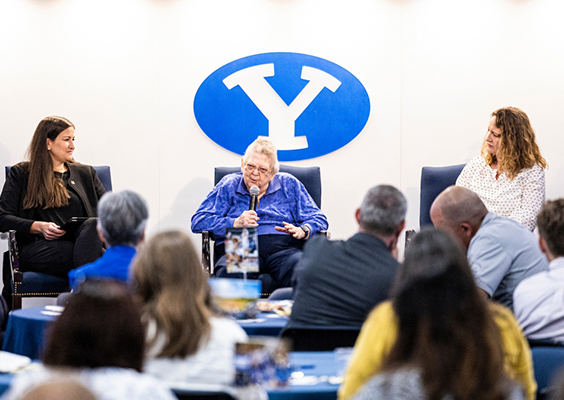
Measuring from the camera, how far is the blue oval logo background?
224 inches

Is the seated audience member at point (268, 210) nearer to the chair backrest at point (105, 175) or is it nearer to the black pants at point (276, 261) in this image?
the black pants at point (276, 261)

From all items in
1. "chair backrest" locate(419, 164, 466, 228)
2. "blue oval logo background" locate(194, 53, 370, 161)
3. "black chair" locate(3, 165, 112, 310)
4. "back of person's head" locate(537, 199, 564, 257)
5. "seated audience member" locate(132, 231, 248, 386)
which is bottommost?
"black chair" locate(3, 165, 112, 310)

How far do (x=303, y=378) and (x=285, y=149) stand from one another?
3920 mm

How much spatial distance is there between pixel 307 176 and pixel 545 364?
317 centimetres

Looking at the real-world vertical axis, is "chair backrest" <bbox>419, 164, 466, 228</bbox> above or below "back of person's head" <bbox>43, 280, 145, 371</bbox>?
above

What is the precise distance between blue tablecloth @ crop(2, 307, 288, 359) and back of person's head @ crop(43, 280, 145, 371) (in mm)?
1322

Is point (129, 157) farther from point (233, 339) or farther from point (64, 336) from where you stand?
point (64, 336)

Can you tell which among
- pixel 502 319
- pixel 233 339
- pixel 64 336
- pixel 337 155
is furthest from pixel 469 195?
pixel 337 155

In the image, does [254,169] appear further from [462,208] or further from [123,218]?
[123,218]

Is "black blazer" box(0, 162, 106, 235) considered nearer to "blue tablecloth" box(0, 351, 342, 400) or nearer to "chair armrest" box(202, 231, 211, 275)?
"chair armrest" box(202, 231, 211, 275)

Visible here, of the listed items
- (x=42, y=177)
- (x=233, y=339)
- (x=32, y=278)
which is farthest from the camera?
(x=42, y=177)

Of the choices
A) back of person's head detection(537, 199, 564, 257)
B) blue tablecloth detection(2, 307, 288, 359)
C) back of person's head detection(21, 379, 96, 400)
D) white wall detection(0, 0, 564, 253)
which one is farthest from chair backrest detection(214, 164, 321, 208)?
back of person's head detection(21, 379, 96, 400)

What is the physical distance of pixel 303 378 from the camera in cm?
188

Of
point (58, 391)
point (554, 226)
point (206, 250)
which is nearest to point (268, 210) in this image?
point (206, 250)
